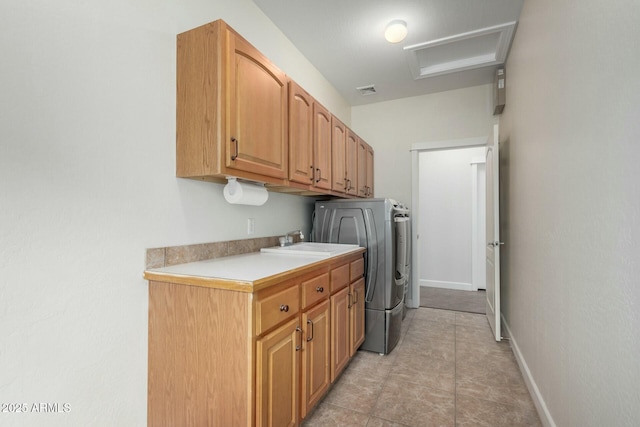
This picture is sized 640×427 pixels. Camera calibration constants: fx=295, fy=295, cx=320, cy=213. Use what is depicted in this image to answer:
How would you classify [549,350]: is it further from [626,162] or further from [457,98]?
[457,98]

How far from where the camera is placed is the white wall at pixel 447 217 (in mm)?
4711

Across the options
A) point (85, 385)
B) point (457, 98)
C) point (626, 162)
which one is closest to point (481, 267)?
point (457, 98)

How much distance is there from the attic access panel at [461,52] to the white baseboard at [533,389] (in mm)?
2585

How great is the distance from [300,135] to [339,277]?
103 centimetres

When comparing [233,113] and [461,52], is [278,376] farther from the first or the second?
[461,52]

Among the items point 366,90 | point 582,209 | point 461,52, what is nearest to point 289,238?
point 582,209

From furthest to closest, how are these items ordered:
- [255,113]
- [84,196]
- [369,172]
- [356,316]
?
1. [369,172]
2. [356,316]
3. [255,113]
4. [84,196]

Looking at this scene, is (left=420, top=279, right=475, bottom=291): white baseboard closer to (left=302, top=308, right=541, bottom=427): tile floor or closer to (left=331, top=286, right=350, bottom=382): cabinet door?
(left=302, top=308, right=541, bottom=427): tile floor

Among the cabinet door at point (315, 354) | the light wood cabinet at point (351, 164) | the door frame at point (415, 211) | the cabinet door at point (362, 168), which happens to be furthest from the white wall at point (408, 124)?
the cabinet door at point (315, 354)

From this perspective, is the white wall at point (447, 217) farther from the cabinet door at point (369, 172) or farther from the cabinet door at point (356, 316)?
the cabinet door at point (356, 316)

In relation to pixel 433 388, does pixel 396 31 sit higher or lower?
higher

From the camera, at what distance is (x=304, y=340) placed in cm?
155

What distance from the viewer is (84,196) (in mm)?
1146

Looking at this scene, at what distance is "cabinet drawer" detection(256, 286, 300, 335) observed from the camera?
3.97 ft
